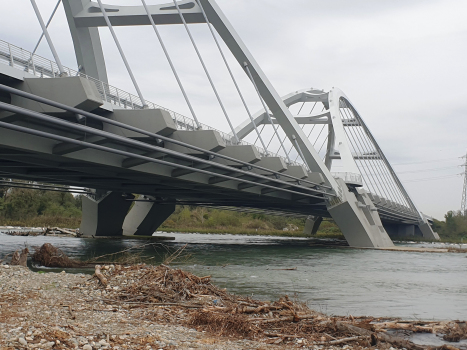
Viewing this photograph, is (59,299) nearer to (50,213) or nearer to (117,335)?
(117,335)

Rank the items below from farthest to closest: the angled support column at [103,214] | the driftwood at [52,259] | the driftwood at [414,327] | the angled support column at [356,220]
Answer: the angled support column at [103,214]
the angled support column at [356,220]
the driftwood at [52,259]
the driftwood at [414,327]


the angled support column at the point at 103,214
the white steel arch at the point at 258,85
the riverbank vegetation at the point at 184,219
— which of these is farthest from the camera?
the riverbank vegetation at the point at 184,219

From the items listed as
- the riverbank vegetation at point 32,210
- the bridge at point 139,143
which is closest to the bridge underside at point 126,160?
the bridge at point 139,143

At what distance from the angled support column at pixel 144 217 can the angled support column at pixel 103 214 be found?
10.9 ft

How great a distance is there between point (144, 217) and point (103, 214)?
5.27 meters

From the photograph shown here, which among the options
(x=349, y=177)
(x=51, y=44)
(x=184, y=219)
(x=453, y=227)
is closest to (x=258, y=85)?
(x=349, y=177)

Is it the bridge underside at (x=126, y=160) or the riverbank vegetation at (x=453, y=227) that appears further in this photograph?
the riverbank vegetation at (x=453, y=227)

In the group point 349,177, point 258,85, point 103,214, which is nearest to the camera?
point 258,85

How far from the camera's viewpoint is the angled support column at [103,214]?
3950 centimetres

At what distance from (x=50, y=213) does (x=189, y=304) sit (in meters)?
70.8

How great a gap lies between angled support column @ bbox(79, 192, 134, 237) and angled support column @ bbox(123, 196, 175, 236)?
333cm

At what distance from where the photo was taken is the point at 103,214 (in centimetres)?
4009

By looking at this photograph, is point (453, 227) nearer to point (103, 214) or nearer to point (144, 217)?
point (144, 217)

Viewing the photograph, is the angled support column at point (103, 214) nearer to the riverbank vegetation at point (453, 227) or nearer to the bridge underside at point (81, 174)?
the bridge underside at point (81, 174)
